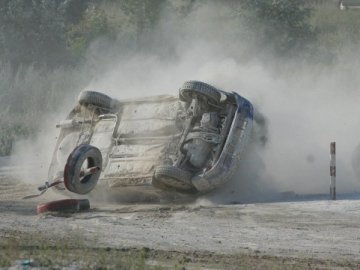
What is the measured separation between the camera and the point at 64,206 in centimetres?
1534

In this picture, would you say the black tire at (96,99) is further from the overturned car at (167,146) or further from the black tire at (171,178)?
the black tire at (171,178)

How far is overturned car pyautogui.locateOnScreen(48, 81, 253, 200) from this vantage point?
15977 mm

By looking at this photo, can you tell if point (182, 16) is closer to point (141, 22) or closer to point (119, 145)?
point (141, 22)

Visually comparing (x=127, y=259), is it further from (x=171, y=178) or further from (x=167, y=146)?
(x=167, y=146)

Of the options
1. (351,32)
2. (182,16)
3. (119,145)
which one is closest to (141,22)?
(182,16)

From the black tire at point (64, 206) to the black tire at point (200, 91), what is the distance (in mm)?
2637

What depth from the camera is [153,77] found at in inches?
837

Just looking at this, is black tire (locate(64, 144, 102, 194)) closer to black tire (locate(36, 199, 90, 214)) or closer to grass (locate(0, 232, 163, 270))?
black tire (locate(36, 199, 90, 214))

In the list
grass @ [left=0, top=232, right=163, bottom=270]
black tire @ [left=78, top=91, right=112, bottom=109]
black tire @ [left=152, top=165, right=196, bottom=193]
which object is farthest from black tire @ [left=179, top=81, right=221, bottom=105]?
grass @ [left=0, top=232, right=163, bottom=270]

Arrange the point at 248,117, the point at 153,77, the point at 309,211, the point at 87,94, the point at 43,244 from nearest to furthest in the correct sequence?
the point at 43,244 → the point at 309,211 → the point at 248,117 → the point at 87,94 → the point at 153,77

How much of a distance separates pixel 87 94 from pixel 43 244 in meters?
7.28

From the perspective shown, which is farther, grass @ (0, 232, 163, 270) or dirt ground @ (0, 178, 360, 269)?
dirt ground @ (0, 178, 360, 269)

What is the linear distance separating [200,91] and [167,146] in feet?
3.66

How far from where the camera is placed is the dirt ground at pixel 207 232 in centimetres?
1070
